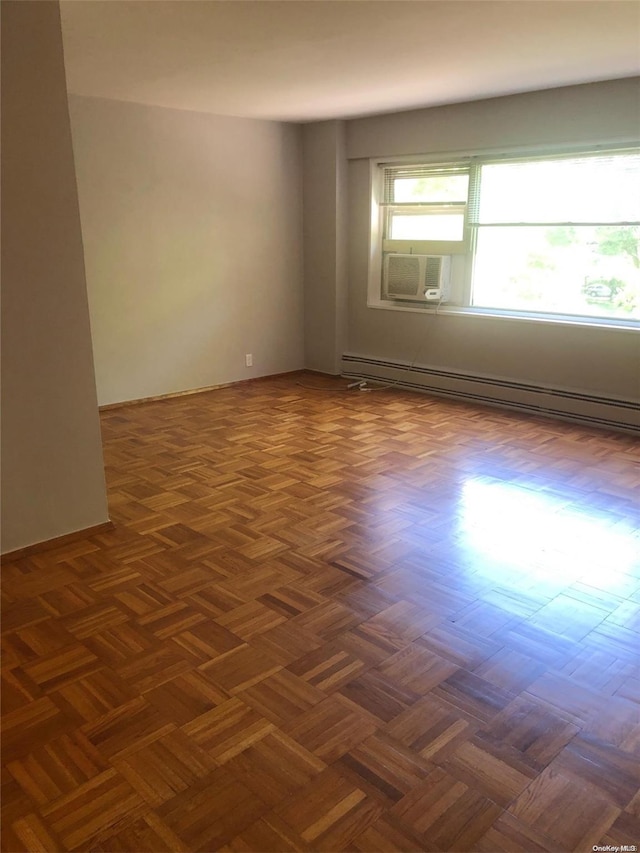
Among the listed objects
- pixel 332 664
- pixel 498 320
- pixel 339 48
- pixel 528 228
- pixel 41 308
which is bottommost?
pixel 332 664

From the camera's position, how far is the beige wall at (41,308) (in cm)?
256

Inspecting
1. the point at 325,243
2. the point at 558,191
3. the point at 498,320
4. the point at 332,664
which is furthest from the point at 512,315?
the point at 332,664

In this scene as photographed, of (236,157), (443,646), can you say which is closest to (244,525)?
(443,646)

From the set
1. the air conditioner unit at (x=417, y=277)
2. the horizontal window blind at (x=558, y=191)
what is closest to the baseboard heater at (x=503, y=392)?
the air conditioner unit at (x=417, y=277)

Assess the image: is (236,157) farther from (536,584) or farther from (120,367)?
(536,584)

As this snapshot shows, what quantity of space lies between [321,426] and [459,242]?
1980 millimetres

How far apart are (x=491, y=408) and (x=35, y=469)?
3579 mm

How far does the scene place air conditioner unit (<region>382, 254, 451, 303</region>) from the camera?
18.1ft

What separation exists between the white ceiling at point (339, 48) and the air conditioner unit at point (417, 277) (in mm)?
1255

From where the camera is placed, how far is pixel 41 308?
2.75m

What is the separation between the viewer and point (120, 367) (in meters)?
5.25

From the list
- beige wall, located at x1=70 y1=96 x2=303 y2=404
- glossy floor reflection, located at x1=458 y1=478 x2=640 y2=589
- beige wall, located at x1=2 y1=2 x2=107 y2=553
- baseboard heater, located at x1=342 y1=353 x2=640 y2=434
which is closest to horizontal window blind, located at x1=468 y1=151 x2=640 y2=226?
baseboard heater, located at x1=342 y1=353 x2=640 y2=434

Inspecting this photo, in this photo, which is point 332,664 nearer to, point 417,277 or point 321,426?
point 321,426

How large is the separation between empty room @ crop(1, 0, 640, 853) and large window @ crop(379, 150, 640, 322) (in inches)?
0.9
